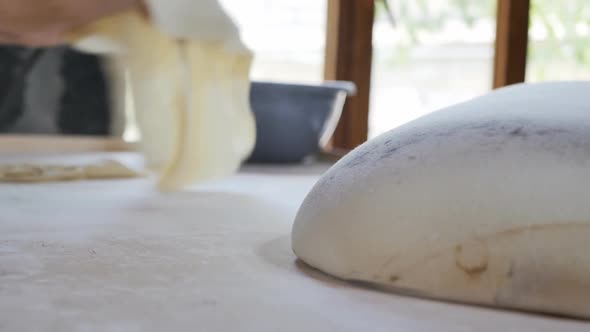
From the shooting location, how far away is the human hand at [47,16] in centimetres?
123

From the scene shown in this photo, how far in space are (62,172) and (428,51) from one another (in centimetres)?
167

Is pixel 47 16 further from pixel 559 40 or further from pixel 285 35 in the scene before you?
pixel 559 40

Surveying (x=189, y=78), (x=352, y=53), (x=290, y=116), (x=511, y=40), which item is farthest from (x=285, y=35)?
(x=189, y=78)

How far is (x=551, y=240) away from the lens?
1.80 feet

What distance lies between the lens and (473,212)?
0.58 metres

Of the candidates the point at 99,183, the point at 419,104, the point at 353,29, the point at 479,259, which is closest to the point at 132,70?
the point at 99,183

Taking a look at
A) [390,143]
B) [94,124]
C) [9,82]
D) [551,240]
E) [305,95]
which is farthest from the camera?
[94,124]

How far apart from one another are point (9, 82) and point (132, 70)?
0.78 meters

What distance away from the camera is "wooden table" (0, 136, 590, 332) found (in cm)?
50

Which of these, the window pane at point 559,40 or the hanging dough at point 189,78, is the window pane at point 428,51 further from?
the hanging dough at point 189,78

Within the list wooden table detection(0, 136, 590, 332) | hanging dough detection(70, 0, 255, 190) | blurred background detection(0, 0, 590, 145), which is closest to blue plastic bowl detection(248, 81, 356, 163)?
hanging dough detection(70, 0, 255, 190)

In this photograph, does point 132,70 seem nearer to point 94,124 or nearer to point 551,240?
point 94,124

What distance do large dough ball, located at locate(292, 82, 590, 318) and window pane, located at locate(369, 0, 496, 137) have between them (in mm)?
1917

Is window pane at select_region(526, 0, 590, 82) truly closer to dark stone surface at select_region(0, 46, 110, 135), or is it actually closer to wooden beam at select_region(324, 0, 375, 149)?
wooden beam at select_region(324, 0, 375, 149)
